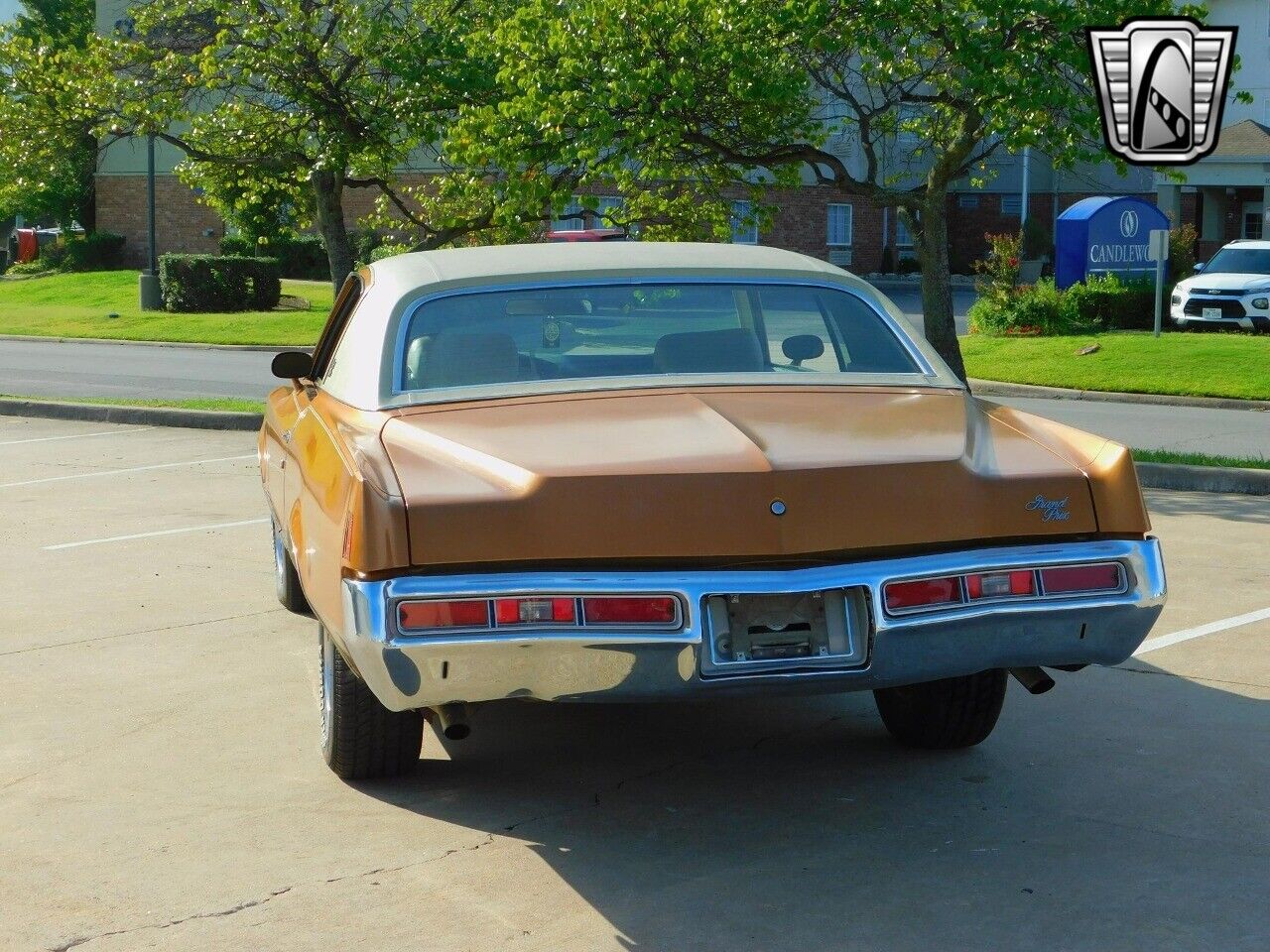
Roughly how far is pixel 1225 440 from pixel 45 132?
12016mm

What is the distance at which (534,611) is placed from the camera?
161 inches

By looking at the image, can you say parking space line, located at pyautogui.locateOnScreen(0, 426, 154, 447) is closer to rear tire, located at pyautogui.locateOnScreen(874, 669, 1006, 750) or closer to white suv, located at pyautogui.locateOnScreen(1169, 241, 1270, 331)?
rear tire, located at pyautogui.locateOnScreen(874, 669, 1006, 750)

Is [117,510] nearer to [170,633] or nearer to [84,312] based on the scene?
[170,633]

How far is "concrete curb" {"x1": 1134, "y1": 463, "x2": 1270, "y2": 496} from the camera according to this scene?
37.8ft

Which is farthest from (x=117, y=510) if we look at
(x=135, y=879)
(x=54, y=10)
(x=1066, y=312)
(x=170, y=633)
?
(x=54, y=10)

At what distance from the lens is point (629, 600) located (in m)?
4.11

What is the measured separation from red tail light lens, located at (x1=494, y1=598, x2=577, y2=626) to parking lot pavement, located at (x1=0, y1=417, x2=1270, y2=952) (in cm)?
70

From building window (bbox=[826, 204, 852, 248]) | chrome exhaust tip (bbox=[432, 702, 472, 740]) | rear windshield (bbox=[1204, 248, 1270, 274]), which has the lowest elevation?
chrome exhaust tip (bbox=[432, 702, 472, 740])

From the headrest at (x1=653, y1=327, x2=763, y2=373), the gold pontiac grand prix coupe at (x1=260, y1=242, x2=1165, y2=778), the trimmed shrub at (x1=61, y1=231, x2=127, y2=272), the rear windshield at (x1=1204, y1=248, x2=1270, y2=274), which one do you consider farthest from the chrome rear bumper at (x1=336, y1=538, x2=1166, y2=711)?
the trimmed shrub at (x1=61, y1=231, x2=127, y2=272)

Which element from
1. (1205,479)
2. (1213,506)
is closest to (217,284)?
(1205,479)

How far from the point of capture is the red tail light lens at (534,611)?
4094 mm

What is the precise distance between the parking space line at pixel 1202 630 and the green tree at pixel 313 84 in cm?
1104

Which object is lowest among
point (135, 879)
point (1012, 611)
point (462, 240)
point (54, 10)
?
point (135, 879)

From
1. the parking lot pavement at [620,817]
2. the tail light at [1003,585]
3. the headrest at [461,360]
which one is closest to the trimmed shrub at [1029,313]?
the parking lot pavement at [620,817]
